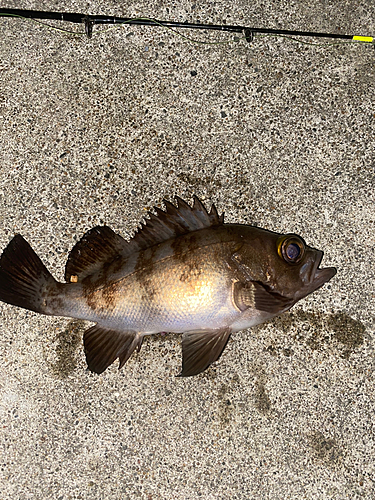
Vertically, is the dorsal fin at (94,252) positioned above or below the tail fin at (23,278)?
above

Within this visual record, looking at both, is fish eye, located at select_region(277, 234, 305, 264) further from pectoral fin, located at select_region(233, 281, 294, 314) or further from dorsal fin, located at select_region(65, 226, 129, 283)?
dorsal fin, located at select_region(65, 226, 129, 283)

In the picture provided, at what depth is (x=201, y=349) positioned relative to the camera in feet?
6.87

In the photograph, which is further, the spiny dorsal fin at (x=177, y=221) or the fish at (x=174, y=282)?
the spiny dorsal fin at (x=177, y=221)

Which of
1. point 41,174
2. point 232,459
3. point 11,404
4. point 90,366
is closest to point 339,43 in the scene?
point 41,174

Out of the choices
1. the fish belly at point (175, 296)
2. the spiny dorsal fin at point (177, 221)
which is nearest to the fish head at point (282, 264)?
the fish belly at point (175, 296)

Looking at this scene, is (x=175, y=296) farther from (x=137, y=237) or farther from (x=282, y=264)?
(x=282, y=264)

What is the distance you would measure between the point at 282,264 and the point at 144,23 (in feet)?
6.11

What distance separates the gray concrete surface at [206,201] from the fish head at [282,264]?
0.47 metres

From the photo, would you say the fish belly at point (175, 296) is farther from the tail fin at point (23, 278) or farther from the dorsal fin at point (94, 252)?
the tail fin at point (23, 278)

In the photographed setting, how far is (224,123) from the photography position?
8.36 feet

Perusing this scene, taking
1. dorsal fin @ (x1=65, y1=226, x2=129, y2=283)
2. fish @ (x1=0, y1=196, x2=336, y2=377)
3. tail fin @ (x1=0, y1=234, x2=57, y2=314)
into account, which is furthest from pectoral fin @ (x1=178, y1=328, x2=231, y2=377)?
tail fin @ (x1=0, y1=234, x2=57, y2=314)

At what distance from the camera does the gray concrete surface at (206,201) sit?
2408mm

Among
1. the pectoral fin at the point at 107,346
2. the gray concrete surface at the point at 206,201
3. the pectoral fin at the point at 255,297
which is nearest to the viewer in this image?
the pectoral fin at the point at 255,297

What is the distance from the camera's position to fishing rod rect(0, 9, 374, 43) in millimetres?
2410
